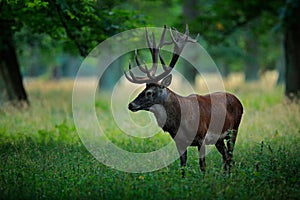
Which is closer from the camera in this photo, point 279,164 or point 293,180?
point 293,180

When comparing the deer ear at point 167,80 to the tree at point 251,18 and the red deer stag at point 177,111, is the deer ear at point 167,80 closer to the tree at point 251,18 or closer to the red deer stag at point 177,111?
the red deer stag at point 177,111

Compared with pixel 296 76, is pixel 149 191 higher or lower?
lower

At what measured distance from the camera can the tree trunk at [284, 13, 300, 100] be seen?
16.9 metres

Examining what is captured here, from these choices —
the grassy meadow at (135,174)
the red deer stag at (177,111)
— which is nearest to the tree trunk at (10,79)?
the grassy meadow at (135,174)

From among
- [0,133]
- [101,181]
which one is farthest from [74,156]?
[0,133]

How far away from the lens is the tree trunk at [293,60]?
55.5 ft

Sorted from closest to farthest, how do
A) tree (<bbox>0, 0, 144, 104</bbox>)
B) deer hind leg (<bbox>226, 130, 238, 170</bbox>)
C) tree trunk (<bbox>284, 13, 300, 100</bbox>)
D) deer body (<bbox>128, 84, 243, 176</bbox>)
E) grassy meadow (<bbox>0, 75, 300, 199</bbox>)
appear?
grassy meadow (<bbox>0, 75, 300, 199</bbox>) → deer body (<bbox>128, 84, 243, 176</bbox>) → deer hind leg (<bbox>226, 130, 238, 170</bbox>) → tree (<bbox>0, 0, 144, 104</bbox>) → tree trunk (<bbox>284, 13, 300, 100</bbox>)

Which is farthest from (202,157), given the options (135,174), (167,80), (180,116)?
(167,80)

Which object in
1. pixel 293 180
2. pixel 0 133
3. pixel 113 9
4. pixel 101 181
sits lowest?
pixel 293 180

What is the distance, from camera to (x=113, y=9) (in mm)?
11898

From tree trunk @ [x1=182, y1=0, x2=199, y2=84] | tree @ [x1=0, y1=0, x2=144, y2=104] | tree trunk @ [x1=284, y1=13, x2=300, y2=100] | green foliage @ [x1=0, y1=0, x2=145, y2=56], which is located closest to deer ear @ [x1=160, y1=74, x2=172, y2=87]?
A: tree @ [x1=0, y1=0, x2=144, y2=104]

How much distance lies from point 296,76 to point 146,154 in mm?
9253

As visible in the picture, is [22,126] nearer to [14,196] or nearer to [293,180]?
[14,196]

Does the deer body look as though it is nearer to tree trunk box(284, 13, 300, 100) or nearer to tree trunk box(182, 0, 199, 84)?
tree trunk box(284, 13, 300, 100)
